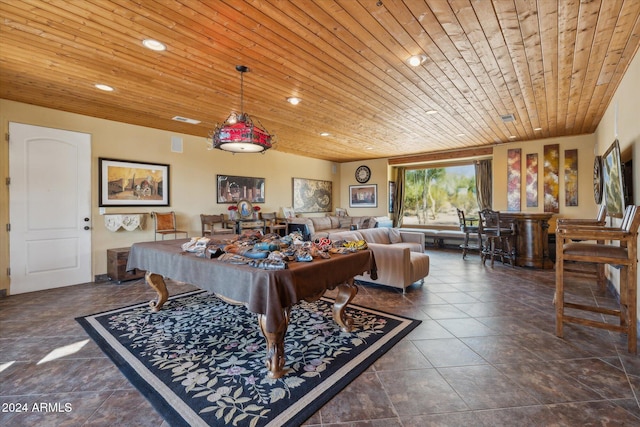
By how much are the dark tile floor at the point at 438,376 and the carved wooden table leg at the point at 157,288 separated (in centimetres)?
70

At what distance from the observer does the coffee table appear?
1.86 metres

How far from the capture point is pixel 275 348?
2.04 meters

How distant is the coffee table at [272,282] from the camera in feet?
6.10

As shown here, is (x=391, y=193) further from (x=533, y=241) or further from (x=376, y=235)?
(x=533, y=241)

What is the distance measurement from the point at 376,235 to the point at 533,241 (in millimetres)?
3091

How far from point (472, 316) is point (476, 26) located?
2827 millimetres

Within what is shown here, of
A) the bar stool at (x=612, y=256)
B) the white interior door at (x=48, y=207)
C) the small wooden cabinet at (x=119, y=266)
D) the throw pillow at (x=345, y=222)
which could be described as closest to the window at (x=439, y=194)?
the throw pillow at (x=345, y=222)

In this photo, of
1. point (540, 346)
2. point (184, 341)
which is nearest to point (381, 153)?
point (540, 346)

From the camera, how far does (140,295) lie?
12.9 ft

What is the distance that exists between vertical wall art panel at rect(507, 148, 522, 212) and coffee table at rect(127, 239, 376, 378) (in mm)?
5585

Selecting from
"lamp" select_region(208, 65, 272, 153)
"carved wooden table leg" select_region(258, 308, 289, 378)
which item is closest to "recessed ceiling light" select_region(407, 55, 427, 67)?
"lamp" select_region(208, 65, 272, 153)

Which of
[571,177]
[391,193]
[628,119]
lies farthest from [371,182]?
[628,119]

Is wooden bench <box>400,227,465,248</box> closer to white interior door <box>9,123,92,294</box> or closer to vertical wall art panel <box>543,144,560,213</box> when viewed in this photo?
vertical wall art panel <box>543,144,560,213</box>

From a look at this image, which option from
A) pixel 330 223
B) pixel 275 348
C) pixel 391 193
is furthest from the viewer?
pixel 391 193
